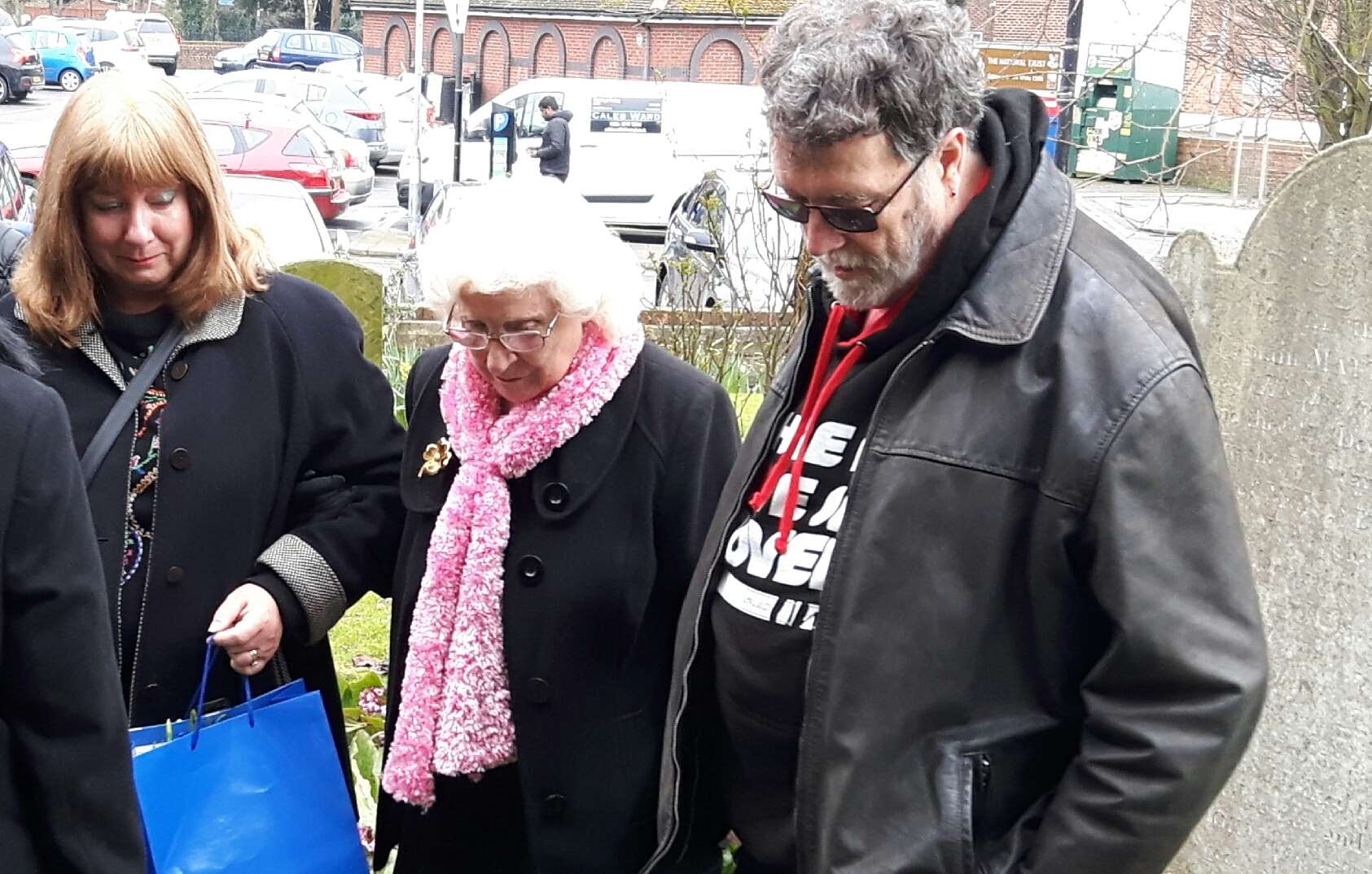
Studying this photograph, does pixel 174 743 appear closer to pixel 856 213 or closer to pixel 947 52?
pixel 856 213

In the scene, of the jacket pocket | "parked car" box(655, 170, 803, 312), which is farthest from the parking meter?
the jacket pocket

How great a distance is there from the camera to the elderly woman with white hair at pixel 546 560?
2.58 meters

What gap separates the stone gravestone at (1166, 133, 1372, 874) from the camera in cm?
277

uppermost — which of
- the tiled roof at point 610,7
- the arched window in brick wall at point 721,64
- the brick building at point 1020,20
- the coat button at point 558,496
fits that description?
the tiled roof at point 610,7

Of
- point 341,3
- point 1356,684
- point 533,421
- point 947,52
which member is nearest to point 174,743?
point 533,421

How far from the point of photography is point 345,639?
18.2 feet

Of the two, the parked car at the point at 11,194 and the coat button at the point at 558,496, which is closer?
the coat button at the point at 558,496

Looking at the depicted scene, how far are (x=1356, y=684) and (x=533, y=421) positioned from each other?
1580 millimetres

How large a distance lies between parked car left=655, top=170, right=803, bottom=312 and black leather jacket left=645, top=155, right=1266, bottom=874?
4440 mm

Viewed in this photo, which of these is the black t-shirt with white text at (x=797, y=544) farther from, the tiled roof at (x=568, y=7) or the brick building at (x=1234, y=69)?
the tiled roof at (x=568, y=7)

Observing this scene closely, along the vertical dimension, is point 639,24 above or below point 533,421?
above

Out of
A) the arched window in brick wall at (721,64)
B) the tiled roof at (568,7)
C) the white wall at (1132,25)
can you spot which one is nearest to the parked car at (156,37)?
the tiled roof at (568,7)

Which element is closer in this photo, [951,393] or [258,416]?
[951,393]

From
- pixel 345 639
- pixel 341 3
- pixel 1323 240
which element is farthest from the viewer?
pixel 341 3
